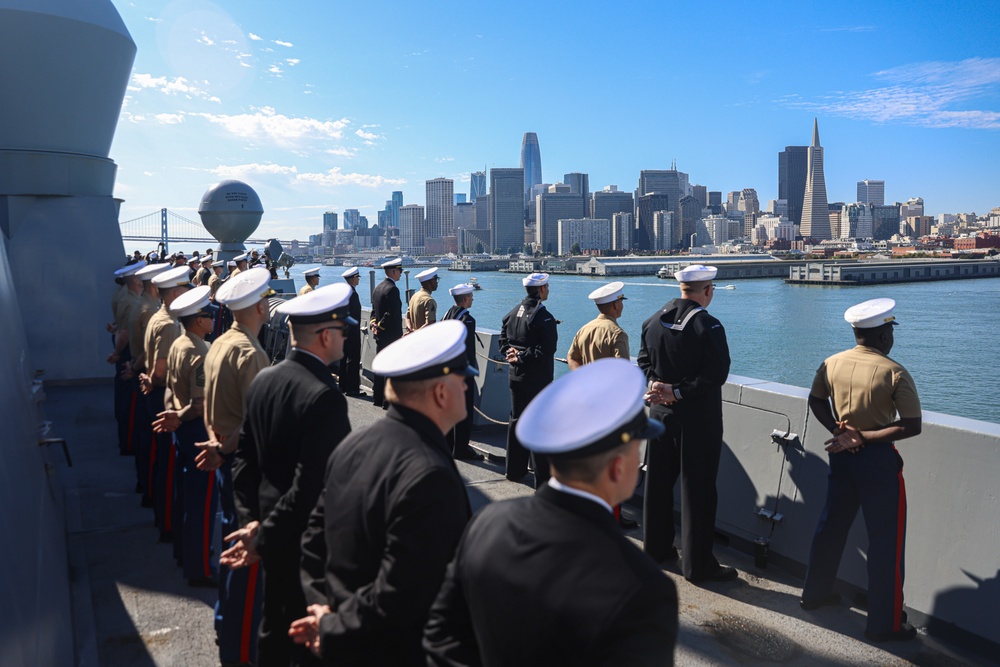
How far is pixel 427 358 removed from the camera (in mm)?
2191

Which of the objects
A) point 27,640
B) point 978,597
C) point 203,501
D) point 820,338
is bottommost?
point 820,338

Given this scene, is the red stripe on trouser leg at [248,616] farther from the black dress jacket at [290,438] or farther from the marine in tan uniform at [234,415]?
the black dress jacket at [290,438]

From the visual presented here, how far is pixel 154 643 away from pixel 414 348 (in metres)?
2.96

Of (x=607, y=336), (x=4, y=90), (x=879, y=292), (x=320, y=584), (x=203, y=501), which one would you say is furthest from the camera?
(x=879, y=292)

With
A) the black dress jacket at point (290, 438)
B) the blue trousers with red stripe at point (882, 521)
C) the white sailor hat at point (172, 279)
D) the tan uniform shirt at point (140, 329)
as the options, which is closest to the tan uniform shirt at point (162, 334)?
the white sailor hat at point (172, 279)

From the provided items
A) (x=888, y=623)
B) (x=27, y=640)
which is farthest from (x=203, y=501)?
(x=888, y=623)

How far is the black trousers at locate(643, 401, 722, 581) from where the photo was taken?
4852 mm

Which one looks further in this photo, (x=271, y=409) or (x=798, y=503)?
(x=798, y=503)

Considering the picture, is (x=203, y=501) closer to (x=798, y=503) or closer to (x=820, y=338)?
(x=798, y=503)

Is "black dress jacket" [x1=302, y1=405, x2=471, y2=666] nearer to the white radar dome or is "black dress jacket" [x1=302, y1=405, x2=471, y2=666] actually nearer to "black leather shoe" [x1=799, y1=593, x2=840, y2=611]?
"black leather shoe" [x1=799, y1=593, x2=840, y2=611]

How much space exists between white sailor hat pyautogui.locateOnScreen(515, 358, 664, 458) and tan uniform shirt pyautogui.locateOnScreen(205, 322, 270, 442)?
2.52 meters

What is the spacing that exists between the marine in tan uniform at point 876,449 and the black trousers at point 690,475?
0.86 m

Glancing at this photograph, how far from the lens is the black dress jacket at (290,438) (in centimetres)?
285

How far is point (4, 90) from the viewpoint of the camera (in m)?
11.2
